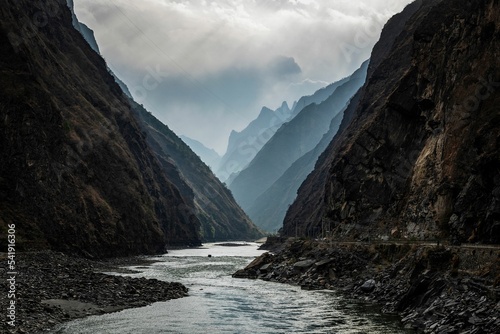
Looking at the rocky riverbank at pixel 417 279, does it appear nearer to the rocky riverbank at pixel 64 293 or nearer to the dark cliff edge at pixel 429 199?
the dark cliff edge at pixel 429 199

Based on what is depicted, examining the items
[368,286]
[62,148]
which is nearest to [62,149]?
[62,148]

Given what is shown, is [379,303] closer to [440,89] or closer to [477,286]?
[477,286]

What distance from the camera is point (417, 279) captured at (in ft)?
119

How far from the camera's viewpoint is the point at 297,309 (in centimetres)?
3938

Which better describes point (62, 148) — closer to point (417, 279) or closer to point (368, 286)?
point (368, 286)

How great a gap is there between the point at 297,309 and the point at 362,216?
4603cm

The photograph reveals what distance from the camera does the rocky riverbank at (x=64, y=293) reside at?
2988 centimetres

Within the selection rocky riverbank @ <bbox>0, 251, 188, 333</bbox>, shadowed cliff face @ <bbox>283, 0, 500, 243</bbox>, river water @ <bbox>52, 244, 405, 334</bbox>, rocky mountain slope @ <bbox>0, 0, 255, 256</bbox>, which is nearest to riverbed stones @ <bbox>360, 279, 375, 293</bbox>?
river water @ <bbox>52, 244, 405, 334</bbox>

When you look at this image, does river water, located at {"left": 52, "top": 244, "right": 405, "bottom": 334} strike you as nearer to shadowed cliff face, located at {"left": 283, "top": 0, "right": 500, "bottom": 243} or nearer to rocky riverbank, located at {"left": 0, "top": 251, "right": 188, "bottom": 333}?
rocky riverbank, located at {"left": 0, "top": 251, "right": 188, "bottom": 333}

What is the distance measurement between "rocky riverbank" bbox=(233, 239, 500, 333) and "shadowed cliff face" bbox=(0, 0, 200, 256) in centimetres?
3274

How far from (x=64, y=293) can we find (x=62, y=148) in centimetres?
5365

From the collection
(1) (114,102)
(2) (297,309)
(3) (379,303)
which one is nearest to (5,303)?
(2) (297,309)

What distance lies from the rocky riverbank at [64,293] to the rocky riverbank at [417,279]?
18.2 meters

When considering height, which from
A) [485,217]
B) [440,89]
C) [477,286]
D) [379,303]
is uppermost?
[440,89]
